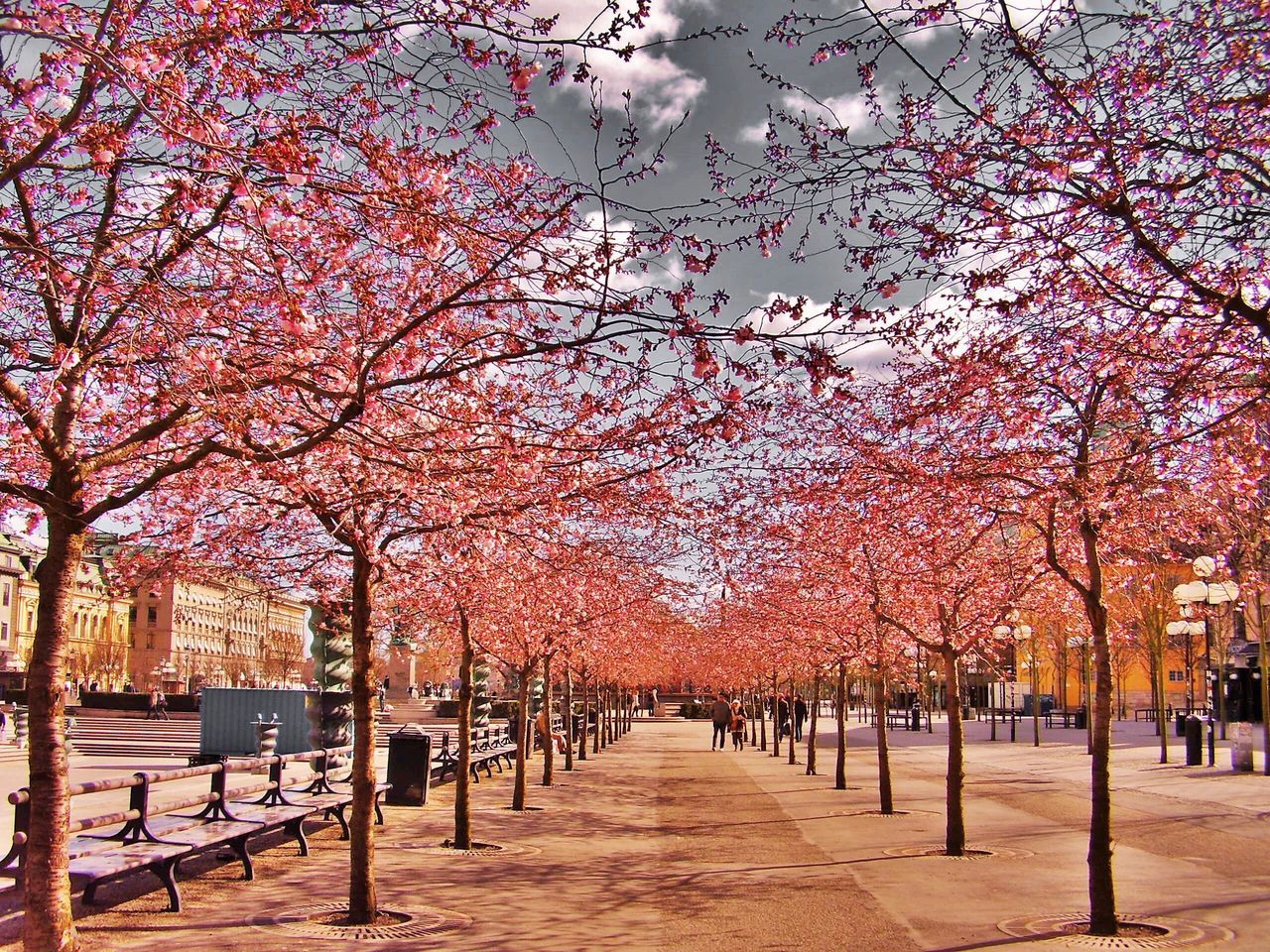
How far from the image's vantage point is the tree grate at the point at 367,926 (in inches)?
352

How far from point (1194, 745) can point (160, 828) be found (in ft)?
78.1

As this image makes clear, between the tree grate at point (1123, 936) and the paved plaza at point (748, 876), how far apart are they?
0.43 feet

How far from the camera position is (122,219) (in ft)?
25.5

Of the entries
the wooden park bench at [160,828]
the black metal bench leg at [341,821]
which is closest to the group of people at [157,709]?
the black metal bench leg at [341,821]

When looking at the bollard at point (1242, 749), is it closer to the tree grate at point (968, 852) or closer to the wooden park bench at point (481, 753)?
the tree grate at point (968, 852)

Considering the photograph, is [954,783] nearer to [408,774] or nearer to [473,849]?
[473,849]

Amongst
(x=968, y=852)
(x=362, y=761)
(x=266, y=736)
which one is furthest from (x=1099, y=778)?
(x=266, y=736)

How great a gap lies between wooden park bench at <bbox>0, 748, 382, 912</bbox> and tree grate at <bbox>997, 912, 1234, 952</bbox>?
6653 mm

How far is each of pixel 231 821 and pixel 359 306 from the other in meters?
5.96

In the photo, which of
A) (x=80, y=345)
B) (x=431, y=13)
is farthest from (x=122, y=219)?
(x=431, y=13)

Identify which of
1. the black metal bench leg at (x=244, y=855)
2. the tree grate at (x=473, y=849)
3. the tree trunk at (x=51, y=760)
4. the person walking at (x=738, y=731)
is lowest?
the person walking at (x=738, y=731)

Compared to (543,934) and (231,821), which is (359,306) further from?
(231,821)

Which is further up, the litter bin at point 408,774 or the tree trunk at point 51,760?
the tree trunk at point 51,760

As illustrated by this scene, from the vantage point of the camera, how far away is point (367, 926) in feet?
30.5
